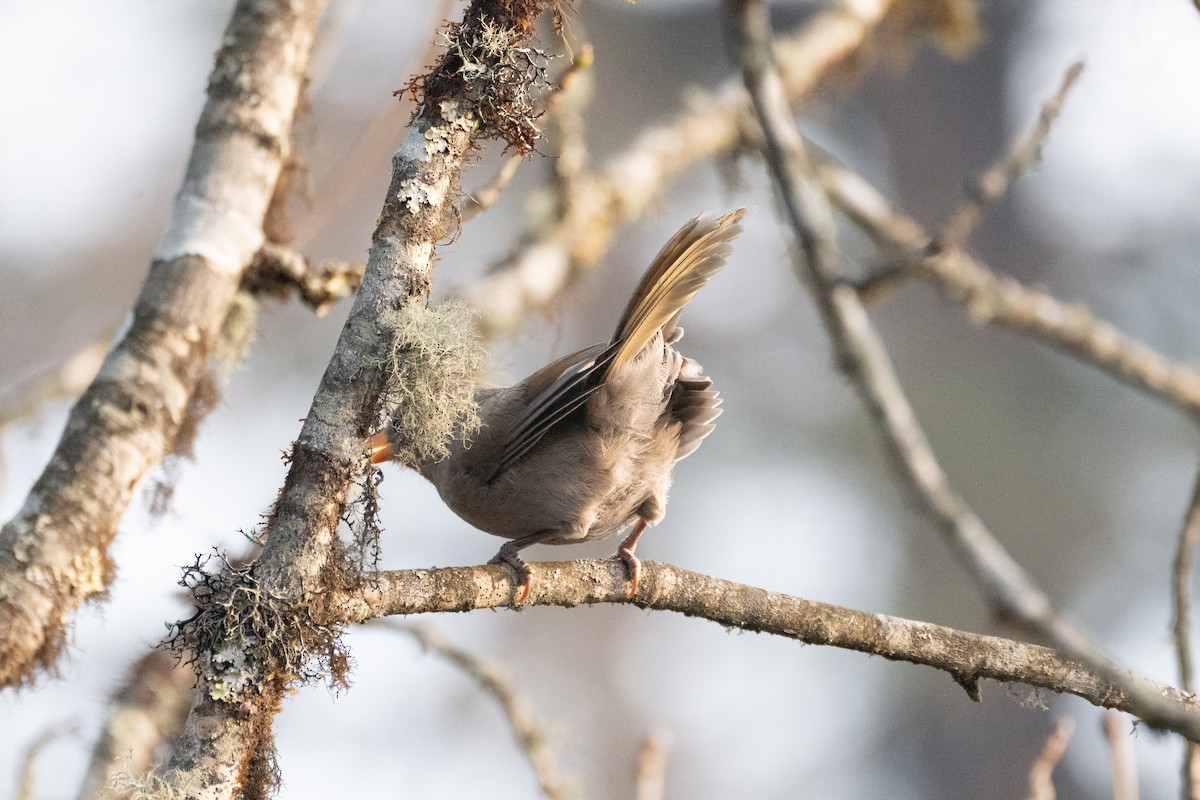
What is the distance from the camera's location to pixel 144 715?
12.3 ft

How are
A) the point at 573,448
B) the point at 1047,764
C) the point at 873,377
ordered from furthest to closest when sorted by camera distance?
the point at 573,448, the point at 1047,764, the point at 873,377

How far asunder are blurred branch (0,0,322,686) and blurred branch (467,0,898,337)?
1.39 meters

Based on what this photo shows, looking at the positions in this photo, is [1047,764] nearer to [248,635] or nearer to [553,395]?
[553,395]

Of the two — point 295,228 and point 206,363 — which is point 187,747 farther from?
point 295,228

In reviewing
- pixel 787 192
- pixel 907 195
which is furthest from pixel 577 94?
pixel 907 195

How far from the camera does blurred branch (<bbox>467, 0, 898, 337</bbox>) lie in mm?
5199

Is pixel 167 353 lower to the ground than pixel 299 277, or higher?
lower

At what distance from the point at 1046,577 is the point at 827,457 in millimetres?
3055

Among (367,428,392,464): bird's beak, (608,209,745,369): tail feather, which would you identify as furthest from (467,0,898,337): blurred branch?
(608,209,745,369): tail feather

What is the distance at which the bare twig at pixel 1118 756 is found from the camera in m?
2.89

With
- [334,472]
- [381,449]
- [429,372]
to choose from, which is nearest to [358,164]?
[381,449]

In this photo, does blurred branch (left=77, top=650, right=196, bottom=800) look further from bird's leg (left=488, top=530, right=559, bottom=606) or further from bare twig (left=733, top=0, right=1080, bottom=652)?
bare twig (left=733, top=0, right=1080, bottom=652)

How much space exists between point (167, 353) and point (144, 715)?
1.31 metres

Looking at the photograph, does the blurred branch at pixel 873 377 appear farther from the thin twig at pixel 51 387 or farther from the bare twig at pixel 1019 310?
the bare twig at pixel 1019 310
